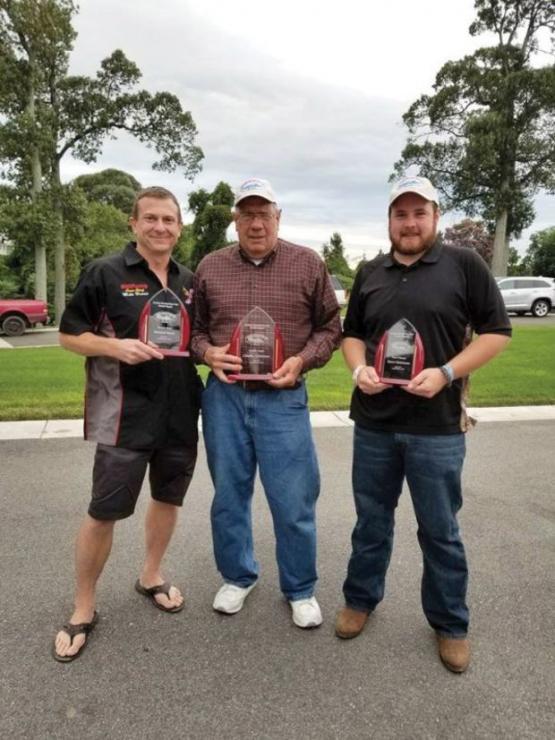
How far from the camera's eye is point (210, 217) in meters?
26.8

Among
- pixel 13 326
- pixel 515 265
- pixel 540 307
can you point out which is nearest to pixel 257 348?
pixel 13 326

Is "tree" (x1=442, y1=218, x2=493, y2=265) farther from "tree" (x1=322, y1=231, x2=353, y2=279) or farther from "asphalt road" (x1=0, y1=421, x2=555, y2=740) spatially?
"asphalt road" (x1=0, y1=421, x2=555, y2=740)

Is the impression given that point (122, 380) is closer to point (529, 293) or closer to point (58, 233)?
point (529, 293)

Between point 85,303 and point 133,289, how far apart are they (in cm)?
21

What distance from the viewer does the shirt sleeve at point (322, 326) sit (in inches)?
99.5

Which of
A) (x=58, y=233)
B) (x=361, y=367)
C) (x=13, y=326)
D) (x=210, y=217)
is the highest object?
(x=210, y=217)

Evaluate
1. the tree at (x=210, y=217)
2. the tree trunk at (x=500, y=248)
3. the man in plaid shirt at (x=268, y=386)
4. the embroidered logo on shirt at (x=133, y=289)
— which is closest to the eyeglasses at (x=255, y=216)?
the man in plaid shirt at (x=268, y=386)

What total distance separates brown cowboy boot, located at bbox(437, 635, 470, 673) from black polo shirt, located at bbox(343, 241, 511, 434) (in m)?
0.91

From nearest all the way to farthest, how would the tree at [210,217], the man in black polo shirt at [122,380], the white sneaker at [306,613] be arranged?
the man in black polo shirt at [122,380] < the white sneaker at [306,613] < the tree at [210,217]

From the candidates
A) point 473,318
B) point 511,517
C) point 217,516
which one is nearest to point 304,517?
point 217,516

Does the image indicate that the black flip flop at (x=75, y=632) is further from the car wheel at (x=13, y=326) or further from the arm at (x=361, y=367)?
the car wheel at (x=13, y=326)

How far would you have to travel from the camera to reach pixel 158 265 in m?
2.46

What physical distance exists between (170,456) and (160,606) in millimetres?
777

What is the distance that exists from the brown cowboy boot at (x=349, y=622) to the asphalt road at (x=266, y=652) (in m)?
0.04
